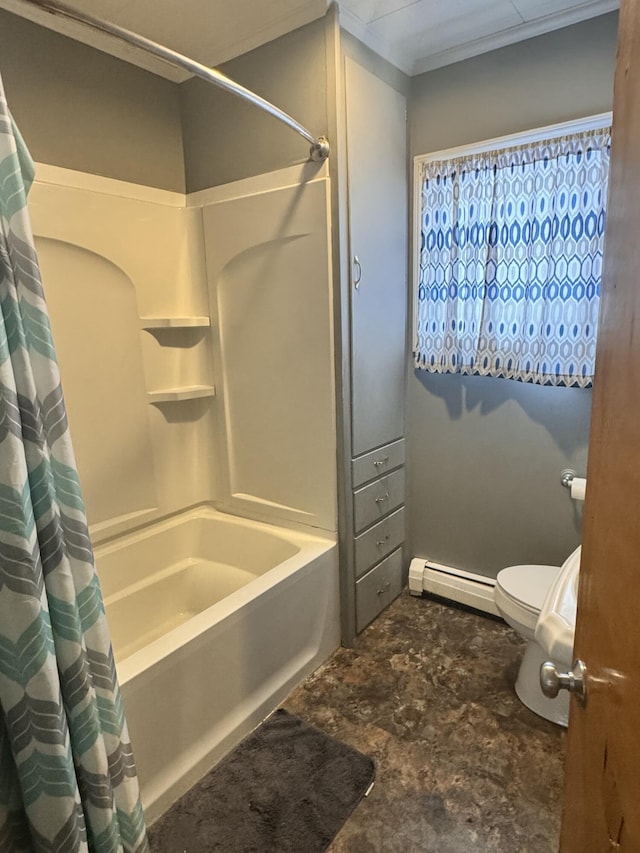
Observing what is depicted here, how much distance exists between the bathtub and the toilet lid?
714mm

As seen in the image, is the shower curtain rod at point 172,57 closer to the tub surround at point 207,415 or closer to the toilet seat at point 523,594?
the tub surround at point 207,415

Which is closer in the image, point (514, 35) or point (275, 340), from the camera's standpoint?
point (514, 35)

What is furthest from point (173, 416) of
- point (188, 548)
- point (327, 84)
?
point (327, 84)

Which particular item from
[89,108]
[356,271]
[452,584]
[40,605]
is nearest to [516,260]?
[356,271]

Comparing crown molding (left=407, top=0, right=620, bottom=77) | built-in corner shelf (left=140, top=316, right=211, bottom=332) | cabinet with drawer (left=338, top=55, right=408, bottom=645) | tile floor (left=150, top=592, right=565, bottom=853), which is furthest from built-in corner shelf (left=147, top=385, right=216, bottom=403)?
crown molding (left=407, top=0, right=620, bottom=77)

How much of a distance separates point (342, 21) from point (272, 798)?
267 centimetres

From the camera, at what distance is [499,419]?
7.57 ft

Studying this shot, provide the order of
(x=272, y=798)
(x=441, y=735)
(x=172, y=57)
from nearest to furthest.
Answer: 1. (x=172, y=57)
2. (x=272, y=798)
3. (x=441, y=735)

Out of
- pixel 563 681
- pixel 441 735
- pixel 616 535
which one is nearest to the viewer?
pixel 616 535

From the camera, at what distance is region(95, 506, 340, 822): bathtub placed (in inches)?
59.3

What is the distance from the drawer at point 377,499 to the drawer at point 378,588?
0.26 meters

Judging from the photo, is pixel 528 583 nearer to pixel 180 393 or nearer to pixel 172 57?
pixel 180 393

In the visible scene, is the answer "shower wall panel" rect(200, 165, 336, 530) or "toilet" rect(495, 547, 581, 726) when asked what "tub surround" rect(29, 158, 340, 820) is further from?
"toilet" rect(495, 547, 581, 726)

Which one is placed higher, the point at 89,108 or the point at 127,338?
the point at 89,108
